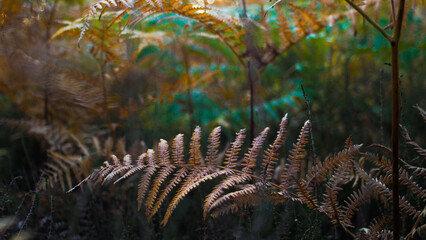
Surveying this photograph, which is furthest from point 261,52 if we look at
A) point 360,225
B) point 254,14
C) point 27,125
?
point 27,125

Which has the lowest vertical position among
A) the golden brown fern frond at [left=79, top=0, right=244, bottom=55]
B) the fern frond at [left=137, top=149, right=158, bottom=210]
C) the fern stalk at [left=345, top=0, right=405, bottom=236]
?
the fern frond at [left=137, top=149, right=158, bottom=210]

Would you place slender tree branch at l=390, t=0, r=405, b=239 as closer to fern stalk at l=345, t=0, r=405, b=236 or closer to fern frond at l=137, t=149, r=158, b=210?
fern stalk at l=345, t=0, r=405, b=236

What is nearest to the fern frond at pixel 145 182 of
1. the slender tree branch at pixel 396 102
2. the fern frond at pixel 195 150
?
the fern frond at pixel 195 150

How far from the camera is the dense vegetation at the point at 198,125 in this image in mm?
1032

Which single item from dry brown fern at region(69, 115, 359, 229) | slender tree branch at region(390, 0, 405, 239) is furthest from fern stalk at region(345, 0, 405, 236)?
dry brown fern at region(69, 115, 359, 229)

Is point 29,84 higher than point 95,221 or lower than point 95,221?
higher

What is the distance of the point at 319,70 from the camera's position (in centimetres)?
244

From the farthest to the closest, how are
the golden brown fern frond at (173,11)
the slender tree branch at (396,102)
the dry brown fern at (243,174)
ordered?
the golden brown fern frond at (173,11) → the dry brown fern at (243,174) → the slender tree branch at (396,102)

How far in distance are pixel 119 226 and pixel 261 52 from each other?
116 centimetres

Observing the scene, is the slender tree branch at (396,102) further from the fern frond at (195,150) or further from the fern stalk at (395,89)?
the fern frond at (195,150)

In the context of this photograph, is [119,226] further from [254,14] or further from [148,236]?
[254,14]

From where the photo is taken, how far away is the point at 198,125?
1.25 meters

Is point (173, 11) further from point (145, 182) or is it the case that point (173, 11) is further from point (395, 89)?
point (395, 89)

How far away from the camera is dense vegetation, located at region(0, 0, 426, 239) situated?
1032 mm
